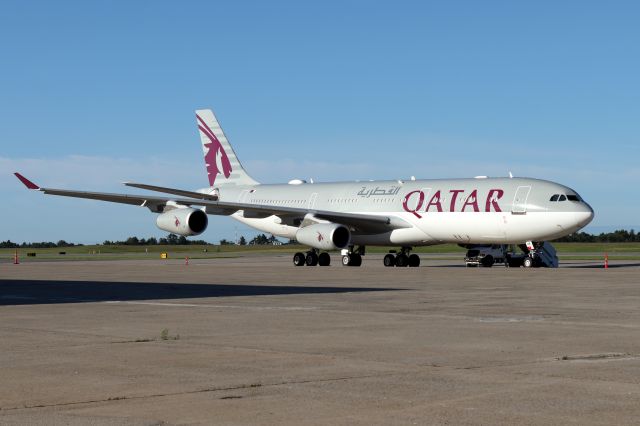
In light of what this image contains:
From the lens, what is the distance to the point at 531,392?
846 centimetres

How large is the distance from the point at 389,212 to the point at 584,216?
9167mm

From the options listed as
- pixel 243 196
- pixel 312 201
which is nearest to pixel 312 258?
pixel 312 201

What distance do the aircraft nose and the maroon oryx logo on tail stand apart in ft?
73.4

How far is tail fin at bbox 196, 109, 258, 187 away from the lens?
53.9 m

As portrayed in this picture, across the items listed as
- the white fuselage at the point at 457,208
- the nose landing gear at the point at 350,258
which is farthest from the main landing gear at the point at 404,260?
the nose landing gear at the point at 350,258

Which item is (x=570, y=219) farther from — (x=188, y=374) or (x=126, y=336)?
(x=188, y=374)

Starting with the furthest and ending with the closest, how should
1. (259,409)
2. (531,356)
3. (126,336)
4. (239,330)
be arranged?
(239,330) < (126,336) < (531,356) < (259,409)

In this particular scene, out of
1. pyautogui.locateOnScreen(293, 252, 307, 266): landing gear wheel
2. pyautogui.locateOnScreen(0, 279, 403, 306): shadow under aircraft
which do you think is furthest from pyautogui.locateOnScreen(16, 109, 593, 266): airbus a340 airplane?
pyautogui.locateOnScreen(0, 279, 403, 306): shadow under aircraft

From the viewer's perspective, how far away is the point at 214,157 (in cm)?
5456

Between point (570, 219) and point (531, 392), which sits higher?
point (570, 219)

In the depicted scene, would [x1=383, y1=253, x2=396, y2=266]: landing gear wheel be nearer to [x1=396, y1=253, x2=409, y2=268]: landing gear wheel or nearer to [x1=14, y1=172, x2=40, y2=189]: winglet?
[x1=396, y1=253, x2=409, y2=268]: landing gear wheel

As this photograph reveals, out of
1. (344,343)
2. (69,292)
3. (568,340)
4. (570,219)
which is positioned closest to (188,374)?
(344,343)

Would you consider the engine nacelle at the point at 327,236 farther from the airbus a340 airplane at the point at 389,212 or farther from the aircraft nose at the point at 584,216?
the aircraft nose at the point at 584,216

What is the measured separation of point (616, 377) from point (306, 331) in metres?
5.52
